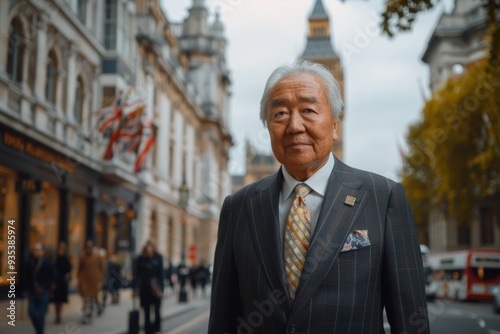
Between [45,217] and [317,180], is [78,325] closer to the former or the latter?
[45,217]

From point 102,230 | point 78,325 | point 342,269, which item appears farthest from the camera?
point 102,230

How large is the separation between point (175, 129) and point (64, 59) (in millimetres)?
21078

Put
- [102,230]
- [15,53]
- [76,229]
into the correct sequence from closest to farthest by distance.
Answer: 1. [15,53]
2. [76,229]
3. [102,230]

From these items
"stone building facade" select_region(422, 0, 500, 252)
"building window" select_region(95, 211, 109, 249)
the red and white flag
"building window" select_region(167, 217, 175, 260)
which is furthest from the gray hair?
"stone building facade" select_region(422, 0, 500, 252)

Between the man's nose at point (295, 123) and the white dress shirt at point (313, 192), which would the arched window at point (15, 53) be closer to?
the white dress shirt at point (313, 192)

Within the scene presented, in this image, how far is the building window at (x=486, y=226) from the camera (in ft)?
182

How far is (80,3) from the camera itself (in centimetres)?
2459

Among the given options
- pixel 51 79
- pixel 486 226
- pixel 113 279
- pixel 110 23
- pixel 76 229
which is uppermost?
pixel 110 23

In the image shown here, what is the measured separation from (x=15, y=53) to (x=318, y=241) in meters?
17.6

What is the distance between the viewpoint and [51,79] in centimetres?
2169

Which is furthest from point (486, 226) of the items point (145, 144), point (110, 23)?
point (145, 144)

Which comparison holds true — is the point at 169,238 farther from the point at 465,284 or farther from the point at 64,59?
the point at 64,59

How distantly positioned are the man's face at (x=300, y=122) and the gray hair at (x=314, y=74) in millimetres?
32

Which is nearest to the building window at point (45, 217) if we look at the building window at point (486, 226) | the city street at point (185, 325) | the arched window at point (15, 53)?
the arched window at point (15, 53)
